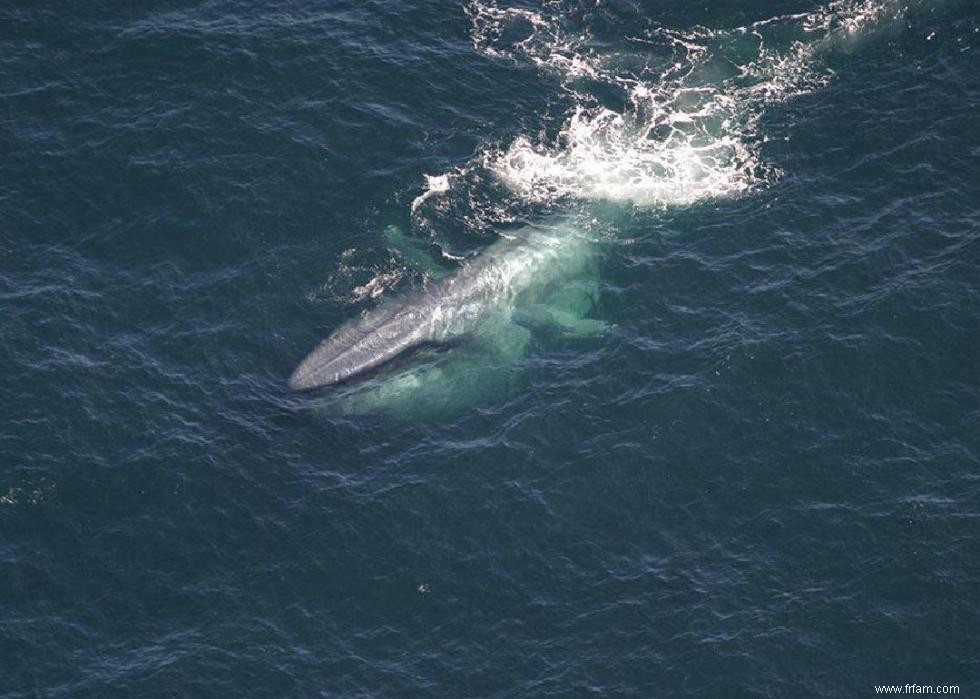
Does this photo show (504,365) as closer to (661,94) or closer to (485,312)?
(485,312)

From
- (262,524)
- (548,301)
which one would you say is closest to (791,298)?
(548,301)

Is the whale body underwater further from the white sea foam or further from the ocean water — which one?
the white sea foam

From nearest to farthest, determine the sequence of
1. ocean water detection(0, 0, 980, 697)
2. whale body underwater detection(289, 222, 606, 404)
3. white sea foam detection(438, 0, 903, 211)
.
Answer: ocean water detection(0, 0, 980, 697)
whale body underwater detection(289, 222, 606, 404)
white sea foam detection(438, 0, 903, 211)

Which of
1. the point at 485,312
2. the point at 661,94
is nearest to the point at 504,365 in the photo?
the point at 485,312

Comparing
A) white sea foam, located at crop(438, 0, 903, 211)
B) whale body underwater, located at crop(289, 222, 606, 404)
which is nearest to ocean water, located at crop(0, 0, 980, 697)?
white sea foam, located at crop(438, 0, 903, 211)

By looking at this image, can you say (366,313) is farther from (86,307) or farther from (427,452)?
(86,307)

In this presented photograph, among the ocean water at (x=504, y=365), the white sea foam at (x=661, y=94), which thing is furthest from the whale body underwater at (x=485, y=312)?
the white sea foam at (x=661, y=94)

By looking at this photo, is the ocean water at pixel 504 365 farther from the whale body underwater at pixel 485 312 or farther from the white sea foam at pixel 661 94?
the whale body underwater at pixel 485 312
